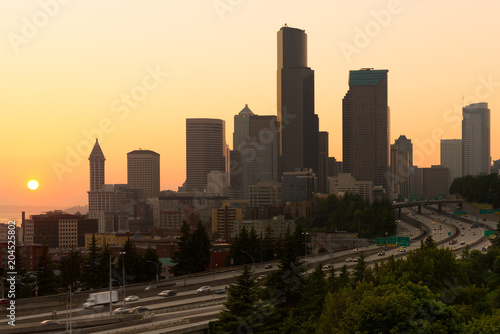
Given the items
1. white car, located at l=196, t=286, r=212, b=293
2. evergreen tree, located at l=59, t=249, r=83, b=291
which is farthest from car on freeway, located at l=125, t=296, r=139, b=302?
evergreen tree, located at l=59, t=249, r=83, b=291

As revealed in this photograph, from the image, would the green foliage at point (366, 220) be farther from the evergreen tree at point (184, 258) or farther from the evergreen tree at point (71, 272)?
the evergreen tree at point (71, 272)

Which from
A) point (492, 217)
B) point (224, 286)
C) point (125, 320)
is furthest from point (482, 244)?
point (125, 320)

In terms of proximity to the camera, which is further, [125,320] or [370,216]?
[370,216]

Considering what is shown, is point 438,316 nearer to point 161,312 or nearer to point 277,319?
point 277,319

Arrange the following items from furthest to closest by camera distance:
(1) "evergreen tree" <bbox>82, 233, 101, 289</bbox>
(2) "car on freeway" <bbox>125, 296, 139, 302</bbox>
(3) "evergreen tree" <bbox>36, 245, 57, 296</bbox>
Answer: (1) "evergreen tree" <bbox>82, 233, 101, 289</bbox> → (3) "evergreen tree" <bbox>36, 245, 57, 296</bbox> → (2) "car on freeway" <bbox>125, 296, 139, 302</bbox>

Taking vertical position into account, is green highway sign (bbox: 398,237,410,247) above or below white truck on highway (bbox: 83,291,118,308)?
above

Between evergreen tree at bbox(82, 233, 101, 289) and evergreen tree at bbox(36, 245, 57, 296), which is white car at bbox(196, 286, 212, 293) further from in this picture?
evergreen tree at bbox(36, 245, 57, 296)

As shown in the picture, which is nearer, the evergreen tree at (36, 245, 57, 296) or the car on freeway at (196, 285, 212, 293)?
the car on freeway at (196, 285, 212, 293)

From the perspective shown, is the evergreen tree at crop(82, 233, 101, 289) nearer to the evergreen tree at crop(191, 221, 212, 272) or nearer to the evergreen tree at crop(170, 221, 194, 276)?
the evergreen tree at crop(170, 221, 194, 276)

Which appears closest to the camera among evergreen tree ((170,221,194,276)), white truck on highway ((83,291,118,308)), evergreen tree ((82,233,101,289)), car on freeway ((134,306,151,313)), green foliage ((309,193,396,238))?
car on freeway ((134,306,151,313))

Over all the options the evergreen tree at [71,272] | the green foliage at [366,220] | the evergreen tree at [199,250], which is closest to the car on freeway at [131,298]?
the evergreen tree at [71,272]

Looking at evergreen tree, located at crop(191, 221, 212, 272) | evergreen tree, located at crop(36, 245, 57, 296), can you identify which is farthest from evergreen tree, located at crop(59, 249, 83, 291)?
evergreen tree, located at crop(191, 221, 212, 272)
